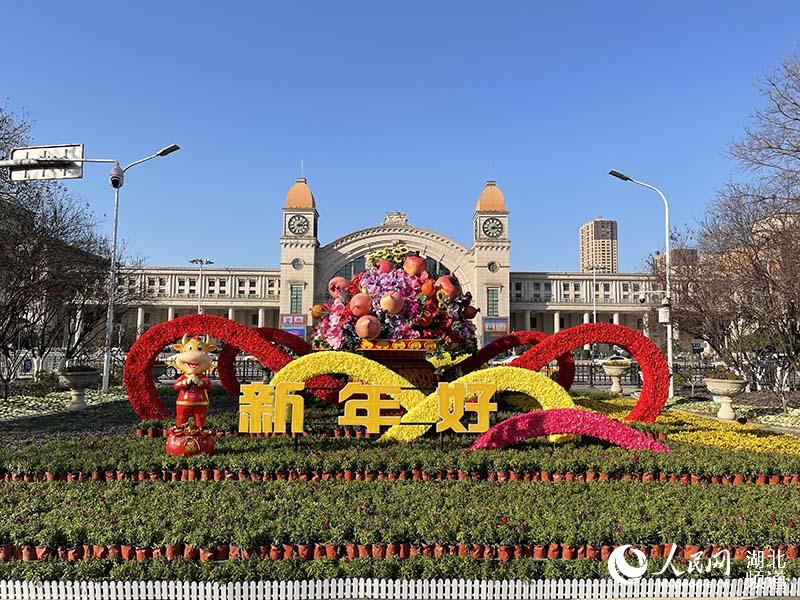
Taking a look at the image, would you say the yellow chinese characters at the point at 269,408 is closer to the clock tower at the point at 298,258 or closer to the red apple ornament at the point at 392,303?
the red apple ornament at the point at 392,303

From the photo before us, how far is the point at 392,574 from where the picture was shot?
4.65m

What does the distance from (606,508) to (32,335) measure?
24425mm

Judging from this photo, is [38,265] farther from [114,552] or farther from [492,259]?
[492,259]

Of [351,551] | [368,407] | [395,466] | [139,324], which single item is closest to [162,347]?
[368,407]

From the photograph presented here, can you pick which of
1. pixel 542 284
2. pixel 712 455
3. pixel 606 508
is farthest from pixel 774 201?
pixel 542 284

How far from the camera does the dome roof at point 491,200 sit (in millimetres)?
65750

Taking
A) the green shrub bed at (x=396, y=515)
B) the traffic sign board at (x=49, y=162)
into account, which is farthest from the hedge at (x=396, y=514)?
the traffic sign board at (x=49, y=162)

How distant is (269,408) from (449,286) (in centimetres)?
579

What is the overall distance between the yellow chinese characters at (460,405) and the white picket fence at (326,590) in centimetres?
433

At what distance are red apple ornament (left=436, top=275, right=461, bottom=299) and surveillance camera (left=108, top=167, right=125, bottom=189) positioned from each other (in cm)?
782

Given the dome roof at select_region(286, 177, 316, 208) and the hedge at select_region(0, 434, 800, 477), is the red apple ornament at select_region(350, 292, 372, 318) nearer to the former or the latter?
the hedge at select_region(0, 434, 800, 477)

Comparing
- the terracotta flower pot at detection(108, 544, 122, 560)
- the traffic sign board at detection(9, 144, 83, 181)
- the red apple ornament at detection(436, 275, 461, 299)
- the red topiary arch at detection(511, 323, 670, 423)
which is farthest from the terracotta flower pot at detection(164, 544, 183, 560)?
the red apple ornament at detection(436, 275, 461, 299)

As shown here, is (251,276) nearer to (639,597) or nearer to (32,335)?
(32,335)

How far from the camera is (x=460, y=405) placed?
29.2 ft
